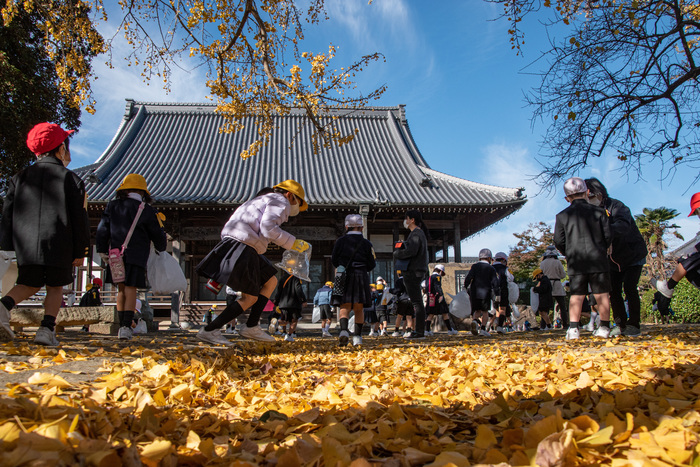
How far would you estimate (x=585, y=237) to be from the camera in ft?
14.7

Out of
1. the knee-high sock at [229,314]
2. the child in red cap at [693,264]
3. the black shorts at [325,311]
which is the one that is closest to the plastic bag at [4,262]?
the knee-high sock at [229,314]

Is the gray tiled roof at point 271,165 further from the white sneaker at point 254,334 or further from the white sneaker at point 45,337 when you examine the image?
the white sneaker at point 45,337

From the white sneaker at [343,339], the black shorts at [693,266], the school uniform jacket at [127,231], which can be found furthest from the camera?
the white sneaker at [343,339]

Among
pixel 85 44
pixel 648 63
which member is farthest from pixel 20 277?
pixel 648 63

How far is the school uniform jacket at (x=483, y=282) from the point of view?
711cm

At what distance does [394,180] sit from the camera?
46.8ft

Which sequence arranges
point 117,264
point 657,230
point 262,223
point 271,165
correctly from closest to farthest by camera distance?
point 262,223
point 117,264
point 271,165
point 657,230

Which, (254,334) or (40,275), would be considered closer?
(40,275)

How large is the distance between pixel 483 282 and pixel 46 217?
18.9 ft

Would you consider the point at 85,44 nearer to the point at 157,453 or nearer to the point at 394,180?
the point at 157,453

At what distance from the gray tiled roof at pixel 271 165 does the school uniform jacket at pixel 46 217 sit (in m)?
8.40

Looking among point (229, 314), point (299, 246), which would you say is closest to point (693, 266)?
point (299, 246)

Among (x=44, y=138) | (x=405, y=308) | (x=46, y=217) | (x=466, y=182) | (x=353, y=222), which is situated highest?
(x=466, y=182)

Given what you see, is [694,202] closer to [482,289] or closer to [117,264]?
[482,289]
